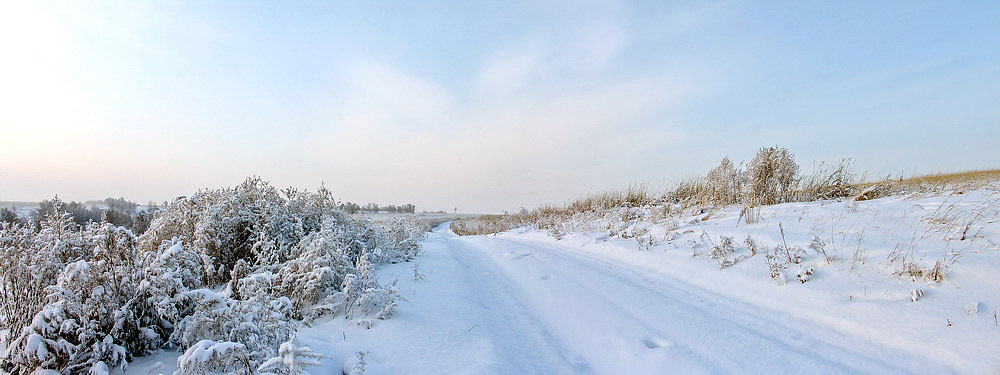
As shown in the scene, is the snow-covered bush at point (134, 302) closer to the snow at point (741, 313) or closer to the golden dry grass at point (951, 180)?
the snow at point (741, 313)

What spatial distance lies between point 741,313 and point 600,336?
1.66m

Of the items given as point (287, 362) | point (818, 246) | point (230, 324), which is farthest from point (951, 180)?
point (230, 324)

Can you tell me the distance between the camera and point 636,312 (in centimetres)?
427

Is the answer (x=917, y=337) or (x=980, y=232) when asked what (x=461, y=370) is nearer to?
(x=917, y=337)

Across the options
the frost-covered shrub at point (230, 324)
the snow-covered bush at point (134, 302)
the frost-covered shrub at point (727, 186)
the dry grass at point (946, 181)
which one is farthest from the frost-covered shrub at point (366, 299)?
the dry grass at point (946, 181)

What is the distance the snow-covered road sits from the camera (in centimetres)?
299

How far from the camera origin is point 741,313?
163 inches

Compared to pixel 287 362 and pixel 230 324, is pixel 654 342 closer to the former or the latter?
pixel 287 362

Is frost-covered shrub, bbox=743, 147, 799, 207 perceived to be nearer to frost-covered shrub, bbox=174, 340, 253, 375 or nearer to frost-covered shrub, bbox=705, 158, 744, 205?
frost-covered shrub, bbox=705, 158, 744, 205

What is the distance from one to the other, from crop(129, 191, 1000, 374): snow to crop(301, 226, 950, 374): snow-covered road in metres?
0.02

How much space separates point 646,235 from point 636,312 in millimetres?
4682

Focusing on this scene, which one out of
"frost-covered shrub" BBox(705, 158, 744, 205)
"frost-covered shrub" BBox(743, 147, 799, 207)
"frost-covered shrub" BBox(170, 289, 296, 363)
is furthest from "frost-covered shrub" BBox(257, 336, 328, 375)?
"frost-covered shrub" BBox(705, 158, 744, 205)

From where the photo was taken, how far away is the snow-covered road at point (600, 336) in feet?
9.82

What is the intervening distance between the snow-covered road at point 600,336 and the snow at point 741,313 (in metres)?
0.02
